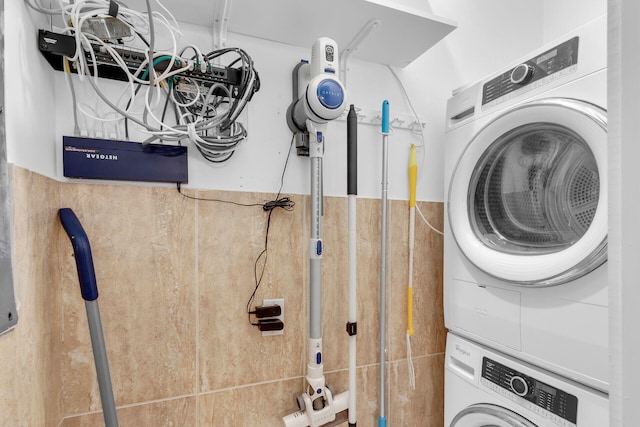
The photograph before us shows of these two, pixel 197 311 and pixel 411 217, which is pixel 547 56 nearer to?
pixel 411 217

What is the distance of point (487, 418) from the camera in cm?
103

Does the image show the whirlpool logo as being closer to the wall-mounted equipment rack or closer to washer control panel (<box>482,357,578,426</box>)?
washer control panel (<box>482,357,578,426</box>)

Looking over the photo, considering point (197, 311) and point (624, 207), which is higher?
point (624, 207)

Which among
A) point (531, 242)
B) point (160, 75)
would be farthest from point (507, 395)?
point (160, 75)

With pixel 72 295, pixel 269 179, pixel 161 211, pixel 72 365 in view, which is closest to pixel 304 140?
pixel 269 179

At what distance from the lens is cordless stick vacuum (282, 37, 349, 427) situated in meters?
1.04

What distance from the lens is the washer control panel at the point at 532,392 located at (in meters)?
0.84

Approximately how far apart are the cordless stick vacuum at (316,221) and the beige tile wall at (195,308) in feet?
0.30

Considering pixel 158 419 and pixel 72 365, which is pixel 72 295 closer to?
pixel 72 365

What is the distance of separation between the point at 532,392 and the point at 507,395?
0.08 metres

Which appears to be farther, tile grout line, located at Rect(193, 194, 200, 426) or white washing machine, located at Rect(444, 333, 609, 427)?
tile grout line, located at Rect(193, 194, 200, 426)

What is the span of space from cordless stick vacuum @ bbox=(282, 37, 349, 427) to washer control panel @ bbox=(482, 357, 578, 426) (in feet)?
1.68

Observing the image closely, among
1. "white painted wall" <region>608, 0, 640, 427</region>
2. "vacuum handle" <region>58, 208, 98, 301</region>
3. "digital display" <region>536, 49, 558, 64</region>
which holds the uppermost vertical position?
"digital display" <region>536, 49, 558, 64</region>

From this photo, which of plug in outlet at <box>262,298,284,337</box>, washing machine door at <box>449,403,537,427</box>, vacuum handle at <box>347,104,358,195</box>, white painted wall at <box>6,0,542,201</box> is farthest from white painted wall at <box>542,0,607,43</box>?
plug in outlet at <box>262,298,284,337</box>
